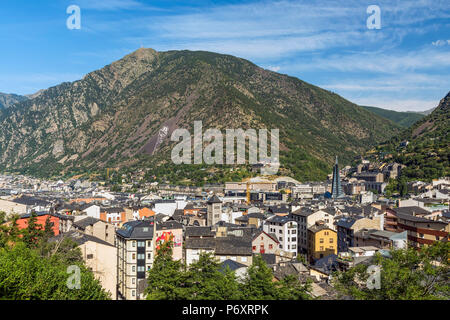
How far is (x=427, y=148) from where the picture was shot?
12656 centimetres

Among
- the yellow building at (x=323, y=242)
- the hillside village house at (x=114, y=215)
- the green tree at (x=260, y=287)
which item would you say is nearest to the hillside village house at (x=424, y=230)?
the yellow building at (x=323, y=242)

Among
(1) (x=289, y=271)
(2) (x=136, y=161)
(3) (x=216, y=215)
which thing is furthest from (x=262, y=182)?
(1) (x=289, y=271)

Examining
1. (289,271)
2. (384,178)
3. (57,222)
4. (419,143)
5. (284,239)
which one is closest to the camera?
(289,271)

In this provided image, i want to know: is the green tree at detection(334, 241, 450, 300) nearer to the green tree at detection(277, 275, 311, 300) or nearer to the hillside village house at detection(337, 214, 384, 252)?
the green tree at detection(277, 275, 311, 300)

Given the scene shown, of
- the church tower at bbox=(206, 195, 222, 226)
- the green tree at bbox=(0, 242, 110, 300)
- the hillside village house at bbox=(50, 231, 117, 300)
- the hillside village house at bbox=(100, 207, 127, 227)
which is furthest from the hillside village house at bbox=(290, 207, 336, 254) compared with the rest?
the green tree at bbox=(0, 242, 110, 300)

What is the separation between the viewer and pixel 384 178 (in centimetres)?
12438

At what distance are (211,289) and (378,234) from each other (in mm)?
26035

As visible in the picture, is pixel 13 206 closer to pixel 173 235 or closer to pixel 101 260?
pixel 173 235

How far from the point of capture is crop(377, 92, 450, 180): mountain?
111 metres

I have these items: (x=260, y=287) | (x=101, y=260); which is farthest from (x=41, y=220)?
(x=260, y=287)

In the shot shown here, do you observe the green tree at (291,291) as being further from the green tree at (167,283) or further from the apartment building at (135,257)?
the apartment building at (135,257)

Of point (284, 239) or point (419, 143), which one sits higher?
point (419, 143)

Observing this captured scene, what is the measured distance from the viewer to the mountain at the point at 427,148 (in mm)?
111000
